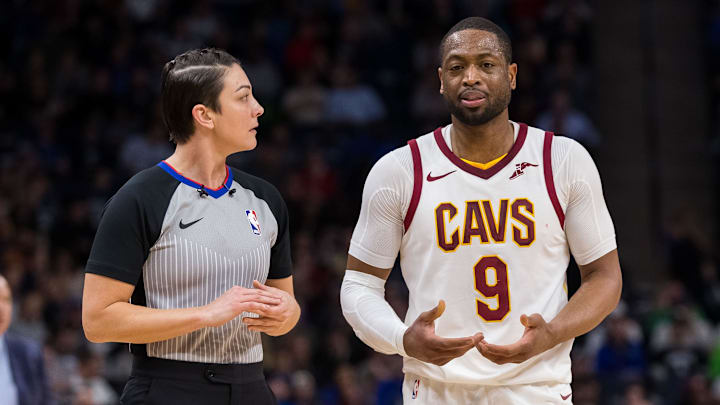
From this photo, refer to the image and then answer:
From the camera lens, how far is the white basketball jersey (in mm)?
3742

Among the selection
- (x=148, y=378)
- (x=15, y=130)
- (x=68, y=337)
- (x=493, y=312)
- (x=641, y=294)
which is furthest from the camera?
(x=15, y=130)

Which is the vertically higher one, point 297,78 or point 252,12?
point 252,12

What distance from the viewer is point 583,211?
379 centimetres

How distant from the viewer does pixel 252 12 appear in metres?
13.5

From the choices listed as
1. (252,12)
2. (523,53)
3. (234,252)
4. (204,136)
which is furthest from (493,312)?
(252,12)

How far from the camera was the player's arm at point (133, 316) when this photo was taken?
11.0ft

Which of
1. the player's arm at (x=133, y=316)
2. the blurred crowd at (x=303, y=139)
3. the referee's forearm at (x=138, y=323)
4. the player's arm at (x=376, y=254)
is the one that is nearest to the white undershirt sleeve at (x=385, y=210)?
the player's arm at (x=376, y=254)

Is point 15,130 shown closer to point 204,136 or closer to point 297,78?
point 297,78

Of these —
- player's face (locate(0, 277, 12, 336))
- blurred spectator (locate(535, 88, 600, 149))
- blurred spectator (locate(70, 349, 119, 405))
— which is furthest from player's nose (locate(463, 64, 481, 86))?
blurred spectator (locate(535, 88, 600, 149))

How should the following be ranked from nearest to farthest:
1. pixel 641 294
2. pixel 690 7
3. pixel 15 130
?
pixel 641 294
pixel 15 130
pixel 690 7

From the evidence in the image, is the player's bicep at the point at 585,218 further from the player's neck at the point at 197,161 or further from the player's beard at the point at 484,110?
the player's neck at the point at 197,161

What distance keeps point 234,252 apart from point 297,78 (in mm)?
9128

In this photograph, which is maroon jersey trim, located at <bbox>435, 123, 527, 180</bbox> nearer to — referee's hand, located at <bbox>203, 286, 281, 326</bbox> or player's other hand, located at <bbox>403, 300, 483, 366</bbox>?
player's other hand, located at <bbox>403, 300, 483, 366</bbox>

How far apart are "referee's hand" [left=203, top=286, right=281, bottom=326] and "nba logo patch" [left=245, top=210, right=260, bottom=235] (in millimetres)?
277
